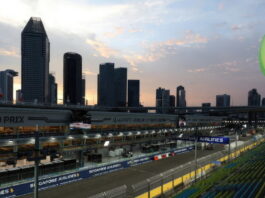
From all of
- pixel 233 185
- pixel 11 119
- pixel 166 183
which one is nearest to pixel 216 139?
pixel 233 185

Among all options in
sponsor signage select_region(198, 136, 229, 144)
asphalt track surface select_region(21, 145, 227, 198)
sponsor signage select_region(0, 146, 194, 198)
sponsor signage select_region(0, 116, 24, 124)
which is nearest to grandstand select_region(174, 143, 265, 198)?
sponsor signage select_region(198, 136, 229, 144)

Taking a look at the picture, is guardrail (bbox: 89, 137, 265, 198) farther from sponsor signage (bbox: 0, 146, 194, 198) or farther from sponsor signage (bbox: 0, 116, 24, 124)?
sponsor signage (bbox: 0, 116, 24, 124)

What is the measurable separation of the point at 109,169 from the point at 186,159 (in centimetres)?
1825

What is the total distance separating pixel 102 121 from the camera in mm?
48625

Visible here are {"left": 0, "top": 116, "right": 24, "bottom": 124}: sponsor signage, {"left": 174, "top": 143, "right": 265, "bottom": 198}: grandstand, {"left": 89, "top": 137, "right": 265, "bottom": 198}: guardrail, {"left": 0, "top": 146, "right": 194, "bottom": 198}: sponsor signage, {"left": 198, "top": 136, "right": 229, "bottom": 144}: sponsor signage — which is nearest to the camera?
{"left": 174, "top": 143, "right": 265, "bottom": 198}: grandstand

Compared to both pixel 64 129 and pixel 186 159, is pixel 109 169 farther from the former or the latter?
pixel 186 159

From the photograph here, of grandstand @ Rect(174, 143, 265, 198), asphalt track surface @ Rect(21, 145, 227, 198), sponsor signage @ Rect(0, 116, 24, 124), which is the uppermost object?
sponsor signage @ Rect(0, 116, 24, 124)

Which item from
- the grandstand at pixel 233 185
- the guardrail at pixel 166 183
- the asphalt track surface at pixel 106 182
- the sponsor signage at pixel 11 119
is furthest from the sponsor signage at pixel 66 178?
the grandstand at pixel 233 185

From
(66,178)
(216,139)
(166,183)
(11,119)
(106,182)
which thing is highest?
(11,119)

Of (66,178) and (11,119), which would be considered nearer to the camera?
(66,178)

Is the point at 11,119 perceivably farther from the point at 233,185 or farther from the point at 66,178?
the point at 233,185

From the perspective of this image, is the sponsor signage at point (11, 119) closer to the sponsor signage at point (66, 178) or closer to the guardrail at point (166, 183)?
the sponsor signage at point (66, 178)

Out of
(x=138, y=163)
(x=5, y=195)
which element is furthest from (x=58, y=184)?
(x=138, y=163)

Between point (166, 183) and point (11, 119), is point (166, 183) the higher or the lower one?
the lower one
